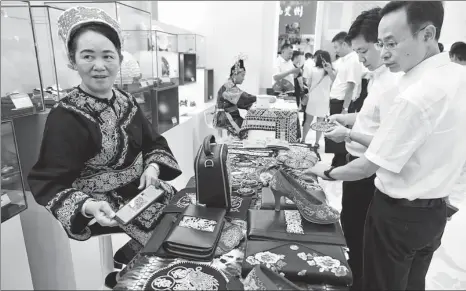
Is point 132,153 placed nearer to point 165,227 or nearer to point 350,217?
point 165,227

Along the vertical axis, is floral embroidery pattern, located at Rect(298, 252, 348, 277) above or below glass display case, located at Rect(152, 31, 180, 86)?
below

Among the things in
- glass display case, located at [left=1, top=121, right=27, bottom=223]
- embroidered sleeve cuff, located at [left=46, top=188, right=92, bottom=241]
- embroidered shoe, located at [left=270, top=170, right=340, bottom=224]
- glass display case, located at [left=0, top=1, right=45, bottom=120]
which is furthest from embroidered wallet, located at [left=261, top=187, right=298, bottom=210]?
glass display case, located at [left=0, top=1, right=45, bottom=120]

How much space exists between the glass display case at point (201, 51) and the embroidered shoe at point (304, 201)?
4.83 meters

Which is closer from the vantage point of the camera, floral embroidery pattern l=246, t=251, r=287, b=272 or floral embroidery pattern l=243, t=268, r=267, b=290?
floral embroidery pattern l=243, t=268, r=267, b=290

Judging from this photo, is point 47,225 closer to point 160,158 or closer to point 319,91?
point 160,158

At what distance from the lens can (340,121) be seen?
2.23 m

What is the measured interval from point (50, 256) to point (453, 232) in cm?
249

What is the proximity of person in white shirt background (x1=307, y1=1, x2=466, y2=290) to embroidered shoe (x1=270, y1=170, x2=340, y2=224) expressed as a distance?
0.22m

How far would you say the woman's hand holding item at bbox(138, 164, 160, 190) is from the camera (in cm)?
126

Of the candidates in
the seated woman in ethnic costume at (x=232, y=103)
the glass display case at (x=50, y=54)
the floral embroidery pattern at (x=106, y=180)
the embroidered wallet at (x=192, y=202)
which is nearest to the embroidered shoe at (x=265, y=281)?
the embroidered wallet at (x=192, y=202)

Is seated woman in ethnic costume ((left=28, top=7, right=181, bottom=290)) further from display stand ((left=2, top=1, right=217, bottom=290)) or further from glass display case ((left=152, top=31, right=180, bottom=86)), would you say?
glass display case ((left=152, top=31, right=180, bottom=86))

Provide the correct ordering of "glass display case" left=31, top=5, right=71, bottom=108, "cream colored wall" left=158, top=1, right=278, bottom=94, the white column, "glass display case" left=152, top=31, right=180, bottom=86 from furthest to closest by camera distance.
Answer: the white column
"cream colored wall" left=158, top=1, right=278, bottom=94
"glass display case" left=152, top=31, right=180, bottom=86
"glass display case" left=31, top=5, right=71, bottom=108

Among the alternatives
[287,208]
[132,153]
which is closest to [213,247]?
[287,208]

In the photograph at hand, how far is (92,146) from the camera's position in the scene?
45.2 inches
